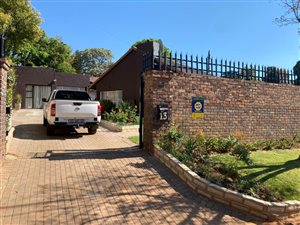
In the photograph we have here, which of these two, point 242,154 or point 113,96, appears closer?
point 242,154

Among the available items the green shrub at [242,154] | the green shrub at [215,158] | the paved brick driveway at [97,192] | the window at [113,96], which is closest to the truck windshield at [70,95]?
the paved brick driveway at [97,192]

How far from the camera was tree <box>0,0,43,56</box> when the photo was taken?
55.5ft

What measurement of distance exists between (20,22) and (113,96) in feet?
27.8

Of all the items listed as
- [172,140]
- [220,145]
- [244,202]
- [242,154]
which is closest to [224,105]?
[220,145]

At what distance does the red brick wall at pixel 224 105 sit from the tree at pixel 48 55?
35.8 m

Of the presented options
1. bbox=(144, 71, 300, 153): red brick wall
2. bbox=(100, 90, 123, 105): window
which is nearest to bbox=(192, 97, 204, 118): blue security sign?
bbox=(144, 71, 300, 153): red brick wall

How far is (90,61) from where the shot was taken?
180 ft

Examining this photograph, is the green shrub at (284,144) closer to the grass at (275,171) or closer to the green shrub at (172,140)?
the grass at (275,171)

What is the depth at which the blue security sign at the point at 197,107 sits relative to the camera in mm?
8734

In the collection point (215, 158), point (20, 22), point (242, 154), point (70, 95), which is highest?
point (20, 22)

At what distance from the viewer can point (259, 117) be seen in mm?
10109

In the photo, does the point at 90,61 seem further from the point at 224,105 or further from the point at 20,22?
the point at 224,105

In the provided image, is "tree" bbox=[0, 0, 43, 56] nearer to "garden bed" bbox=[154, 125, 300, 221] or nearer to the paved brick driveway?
the paved brick driveway

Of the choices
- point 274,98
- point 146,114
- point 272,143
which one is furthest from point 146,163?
point 274,98
